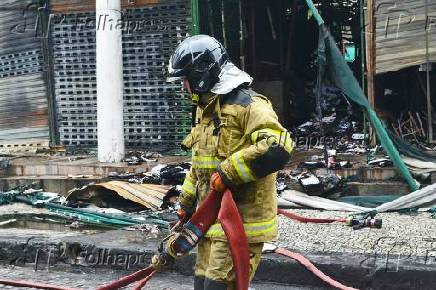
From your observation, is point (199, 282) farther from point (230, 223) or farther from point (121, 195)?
point (121, 195)

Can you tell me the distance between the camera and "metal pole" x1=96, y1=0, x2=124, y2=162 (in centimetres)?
942

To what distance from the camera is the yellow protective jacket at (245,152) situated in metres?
3.11

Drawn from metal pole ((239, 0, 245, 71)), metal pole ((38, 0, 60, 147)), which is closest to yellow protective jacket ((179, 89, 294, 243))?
metal pole ((239, 0, 245, 71))

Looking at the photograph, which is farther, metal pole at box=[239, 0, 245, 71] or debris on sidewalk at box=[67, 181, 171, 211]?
metal pole at box=[239, 0, 245, 71]

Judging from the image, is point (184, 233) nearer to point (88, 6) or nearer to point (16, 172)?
point (16, 172)

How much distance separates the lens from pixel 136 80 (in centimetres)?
1067

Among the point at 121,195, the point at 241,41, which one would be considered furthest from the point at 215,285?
the point at 241,41

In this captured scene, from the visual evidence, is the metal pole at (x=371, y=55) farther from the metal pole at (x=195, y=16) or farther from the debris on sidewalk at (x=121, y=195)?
the debris on sidewalk at (x=121, y=195)

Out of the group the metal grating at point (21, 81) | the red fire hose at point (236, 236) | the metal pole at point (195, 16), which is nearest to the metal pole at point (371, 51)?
the metal pole at point (195, 16)

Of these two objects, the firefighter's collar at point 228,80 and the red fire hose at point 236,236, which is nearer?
the red fire hose at point 236,236

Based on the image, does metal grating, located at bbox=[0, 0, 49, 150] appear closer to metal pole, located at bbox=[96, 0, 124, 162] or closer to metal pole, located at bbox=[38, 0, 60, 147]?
metal pole, located at bbox=[38, 0, 60, 147]

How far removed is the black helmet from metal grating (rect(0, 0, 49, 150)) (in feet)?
28.3

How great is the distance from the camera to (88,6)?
10859 mm

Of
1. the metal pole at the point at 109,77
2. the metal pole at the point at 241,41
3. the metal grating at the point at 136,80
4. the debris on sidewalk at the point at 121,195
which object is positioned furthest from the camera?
the metal pole at the point at 241,41
